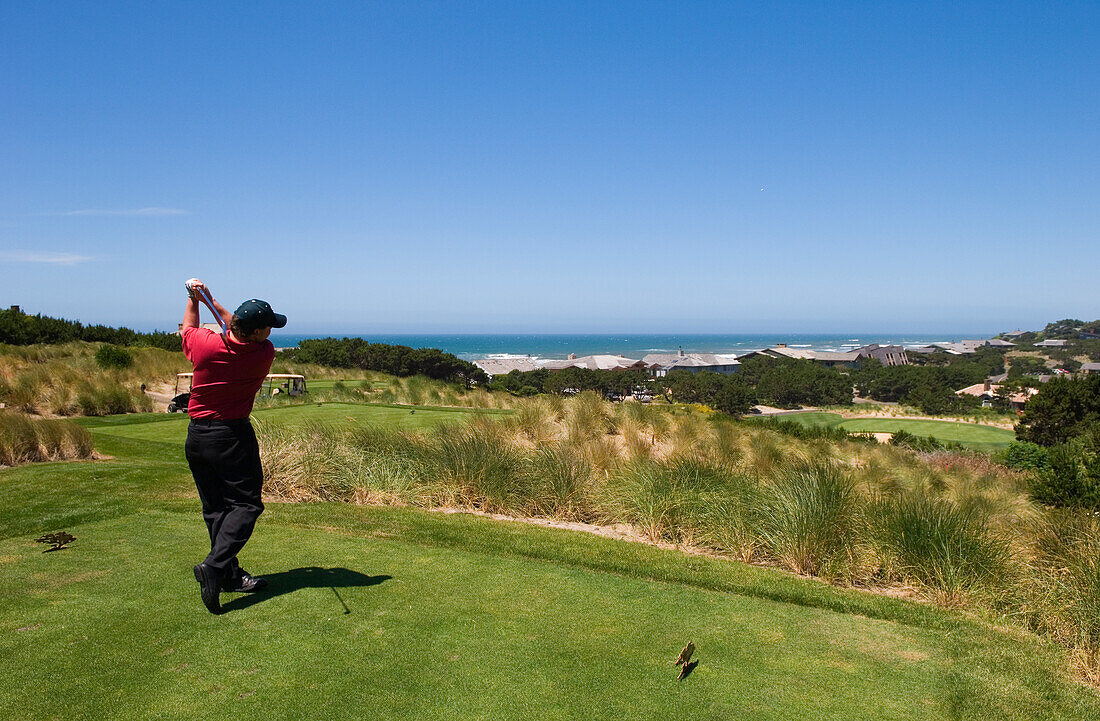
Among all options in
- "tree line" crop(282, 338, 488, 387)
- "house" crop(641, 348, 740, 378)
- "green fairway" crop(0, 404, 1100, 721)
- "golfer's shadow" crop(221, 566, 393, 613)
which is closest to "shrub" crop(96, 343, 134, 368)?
"tree line" crop(282, 338, 488, 387)

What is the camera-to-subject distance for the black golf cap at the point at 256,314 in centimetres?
446

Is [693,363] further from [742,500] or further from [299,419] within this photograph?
[742,500]

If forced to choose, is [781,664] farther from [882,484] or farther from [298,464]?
[882,484]

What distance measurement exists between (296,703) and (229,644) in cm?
85

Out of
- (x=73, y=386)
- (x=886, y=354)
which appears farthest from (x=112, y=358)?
(x=886, y=354)

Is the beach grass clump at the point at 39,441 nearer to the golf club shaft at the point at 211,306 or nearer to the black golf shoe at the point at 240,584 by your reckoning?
the black golf shoe at the point at 240,584

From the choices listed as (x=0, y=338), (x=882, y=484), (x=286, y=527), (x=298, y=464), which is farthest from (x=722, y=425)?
(x=0, y=338)

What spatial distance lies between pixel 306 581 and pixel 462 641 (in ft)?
5.20

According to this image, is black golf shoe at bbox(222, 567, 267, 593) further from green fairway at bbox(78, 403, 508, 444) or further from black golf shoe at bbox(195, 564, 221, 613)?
green fairway at bbox(78, 403, 508, 444)

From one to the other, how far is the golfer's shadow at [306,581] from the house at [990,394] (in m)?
72.1

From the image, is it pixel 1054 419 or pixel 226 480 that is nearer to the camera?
pixel 226 480

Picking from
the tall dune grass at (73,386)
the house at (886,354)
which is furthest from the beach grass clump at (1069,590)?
the house at (886,354)

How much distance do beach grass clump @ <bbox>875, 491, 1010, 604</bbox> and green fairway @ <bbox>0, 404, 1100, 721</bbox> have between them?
75 centimetres

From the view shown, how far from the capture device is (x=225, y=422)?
4.59 metres
